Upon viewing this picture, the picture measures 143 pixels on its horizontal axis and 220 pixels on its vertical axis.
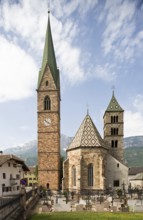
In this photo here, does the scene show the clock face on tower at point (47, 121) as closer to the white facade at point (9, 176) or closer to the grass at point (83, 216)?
the white facade at point (9, 176)

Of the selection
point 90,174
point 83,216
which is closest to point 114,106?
point 90,174

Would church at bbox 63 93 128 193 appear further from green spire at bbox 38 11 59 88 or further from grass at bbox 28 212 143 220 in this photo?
grass at bbox 28 212 143 220

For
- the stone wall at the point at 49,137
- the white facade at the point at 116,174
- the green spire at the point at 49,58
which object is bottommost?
the white facade at the point at 116,174

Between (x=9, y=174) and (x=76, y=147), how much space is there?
605 inches

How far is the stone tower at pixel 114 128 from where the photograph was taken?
64312 mm

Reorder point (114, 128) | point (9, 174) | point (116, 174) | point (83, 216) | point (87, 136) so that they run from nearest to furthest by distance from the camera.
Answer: point (83, 216), point (9, 174), point (87, 136), point (116, 174), point (114, 128)

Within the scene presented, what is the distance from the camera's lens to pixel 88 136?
55.8m

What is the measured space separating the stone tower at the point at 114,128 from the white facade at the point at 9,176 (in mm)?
23256

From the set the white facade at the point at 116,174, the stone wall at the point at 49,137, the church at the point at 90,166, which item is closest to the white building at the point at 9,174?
the stone wall at the point at 49,137

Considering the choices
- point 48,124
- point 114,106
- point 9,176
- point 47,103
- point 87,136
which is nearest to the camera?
point 9,176

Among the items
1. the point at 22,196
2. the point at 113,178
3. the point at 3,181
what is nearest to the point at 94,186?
the point at 113,178

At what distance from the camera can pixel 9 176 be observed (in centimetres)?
4272

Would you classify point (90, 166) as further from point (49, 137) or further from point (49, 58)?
point (49, 58)

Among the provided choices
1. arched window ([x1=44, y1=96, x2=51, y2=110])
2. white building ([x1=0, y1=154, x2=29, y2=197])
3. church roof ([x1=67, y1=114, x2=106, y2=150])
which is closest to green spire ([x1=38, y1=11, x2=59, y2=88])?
arched window ([x1=44, y1=96, x2=51, y2=110])
